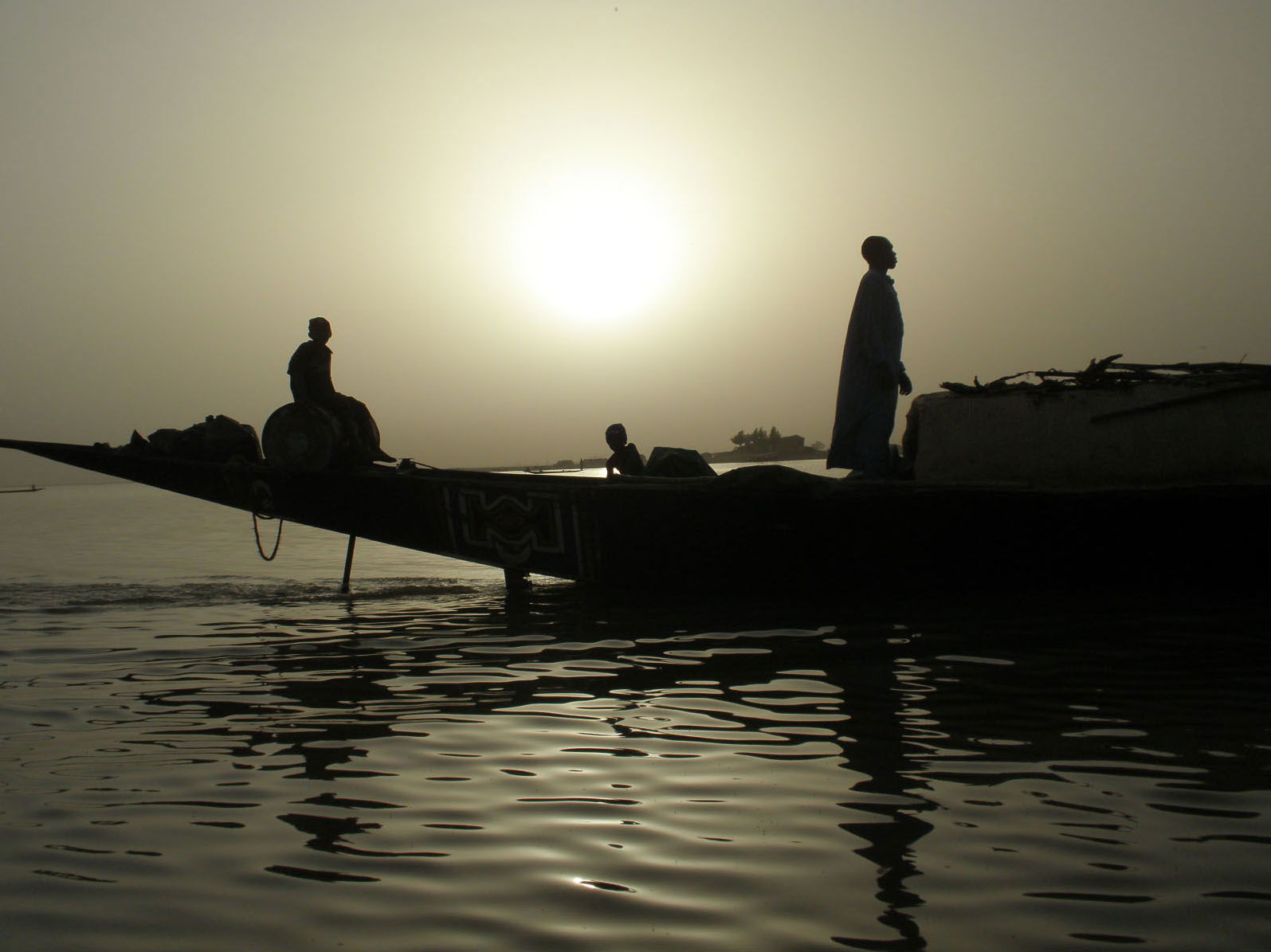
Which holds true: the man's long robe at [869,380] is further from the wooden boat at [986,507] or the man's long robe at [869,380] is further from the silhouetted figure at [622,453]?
the silhouetted figure at [622,453]

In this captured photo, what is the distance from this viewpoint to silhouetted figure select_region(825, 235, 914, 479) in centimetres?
727

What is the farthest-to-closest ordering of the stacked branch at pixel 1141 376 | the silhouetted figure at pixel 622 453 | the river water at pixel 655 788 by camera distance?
the silhouetted figure at pixel 622 453 < the stacked branch at pixel 1141 376 < the river water at pixel 655 788

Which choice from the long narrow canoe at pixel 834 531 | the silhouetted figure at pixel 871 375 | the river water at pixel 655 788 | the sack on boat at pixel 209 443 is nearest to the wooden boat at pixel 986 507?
the long narrow canoe at pixel 834 531

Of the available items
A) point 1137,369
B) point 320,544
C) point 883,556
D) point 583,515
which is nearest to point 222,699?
point 583,515

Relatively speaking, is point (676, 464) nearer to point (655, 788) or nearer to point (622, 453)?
point (622, 453)

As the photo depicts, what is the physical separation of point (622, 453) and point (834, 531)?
314 cm

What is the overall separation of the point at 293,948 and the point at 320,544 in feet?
53.6

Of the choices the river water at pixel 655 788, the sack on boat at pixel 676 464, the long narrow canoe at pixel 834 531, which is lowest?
the river water at pixel 655 788

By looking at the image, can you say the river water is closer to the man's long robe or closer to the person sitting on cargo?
the man's long robe

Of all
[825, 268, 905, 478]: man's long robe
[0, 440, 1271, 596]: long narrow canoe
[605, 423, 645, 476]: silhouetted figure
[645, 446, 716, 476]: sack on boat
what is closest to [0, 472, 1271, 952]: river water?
[0, 440, 1271, 596]: long narrow canoe

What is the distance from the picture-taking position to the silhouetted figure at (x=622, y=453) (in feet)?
31.5

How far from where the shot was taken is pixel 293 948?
6.96 feet

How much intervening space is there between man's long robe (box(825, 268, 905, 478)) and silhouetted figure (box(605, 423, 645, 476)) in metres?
2.47

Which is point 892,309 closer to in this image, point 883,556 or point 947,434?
point 947,434
